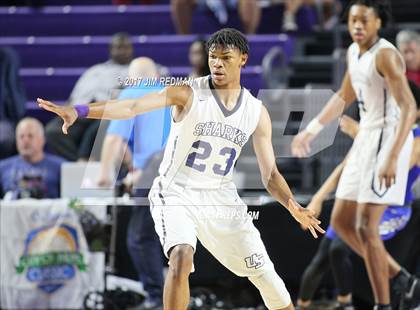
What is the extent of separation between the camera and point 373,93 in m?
7.48

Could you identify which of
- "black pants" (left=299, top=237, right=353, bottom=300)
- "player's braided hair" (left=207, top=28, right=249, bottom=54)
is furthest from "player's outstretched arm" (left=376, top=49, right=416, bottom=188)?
"player's braided hair" (left=207, top=28, right=249, bottom=54)

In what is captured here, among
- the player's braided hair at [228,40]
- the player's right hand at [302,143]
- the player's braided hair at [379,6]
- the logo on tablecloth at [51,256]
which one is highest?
the player's braided hair at [379,6]

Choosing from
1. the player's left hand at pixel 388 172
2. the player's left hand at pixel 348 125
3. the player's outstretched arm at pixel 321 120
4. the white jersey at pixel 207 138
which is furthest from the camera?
the player's left hand at pixel 348 125

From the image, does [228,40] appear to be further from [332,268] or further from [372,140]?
[332,268]

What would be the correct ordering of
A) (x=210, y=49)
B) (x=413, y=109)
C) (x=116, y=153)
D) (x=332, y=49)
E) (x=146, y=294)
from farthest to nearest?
(x=332, y=49), (x=146, y=294), (x=116, y=153), (x=413, y=109), (x=210, y=49)

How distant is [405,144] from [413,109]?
1.15 feet

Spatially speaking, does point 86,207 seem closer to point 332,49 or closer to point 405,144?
point 405,144

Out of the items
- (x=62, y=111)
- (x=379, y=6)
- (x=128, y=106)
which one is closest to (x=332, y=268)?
(x=379, y=6)

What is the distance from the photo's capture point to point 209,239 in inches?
240

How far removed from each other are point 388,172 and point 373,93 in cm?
61

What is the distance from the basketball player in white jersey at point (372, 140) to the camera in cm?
730

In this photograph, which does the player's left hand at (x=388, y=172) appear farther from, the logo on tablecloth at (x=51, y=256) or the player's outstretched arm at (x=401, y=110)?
the logo on tablecloth at (x=51, y=256)

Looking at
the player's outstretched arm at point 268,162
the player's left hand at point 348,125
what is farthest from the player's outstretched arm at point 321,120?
the player's outstretched arm at point 268,162

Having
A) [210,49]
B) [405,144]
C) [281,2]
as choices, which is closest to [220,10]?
[281,2]
